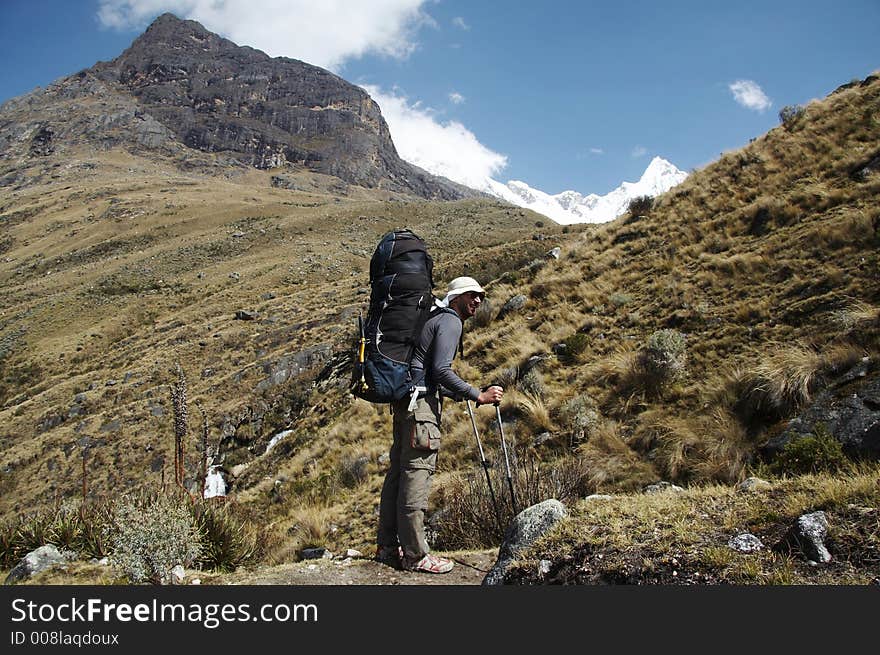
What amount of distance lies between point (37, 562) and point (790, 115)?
1934cm

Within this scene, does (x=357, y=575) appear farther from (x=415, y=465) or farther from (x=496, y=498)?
(x=496, y=498)

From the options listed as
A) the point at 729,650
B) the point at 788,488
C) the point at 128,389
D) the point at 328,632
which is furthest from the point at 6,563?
the point at 128,389

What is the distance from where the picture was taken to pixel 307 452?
11375 mm

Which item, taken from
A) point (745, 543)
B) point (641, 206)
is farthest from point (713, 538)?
point (641, 206)

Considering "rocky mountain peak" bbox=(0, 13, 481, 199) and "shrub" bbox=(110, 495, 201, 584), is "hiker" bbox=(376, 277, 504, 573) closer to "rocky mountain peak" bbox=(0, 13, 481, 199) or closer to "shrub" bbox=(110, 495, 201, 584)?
"shrub" bbox=(110, 495, 201, 584)

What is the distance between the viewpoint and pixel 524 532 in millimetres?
3473

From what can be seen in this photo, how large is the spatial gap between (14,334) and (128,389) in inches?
1007

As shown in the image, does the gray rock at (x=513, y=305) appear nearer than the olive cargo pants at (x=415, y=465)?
No

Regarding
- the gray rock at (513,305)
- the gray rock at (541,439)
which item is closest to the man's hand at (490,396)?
the gray rock at (541,439)

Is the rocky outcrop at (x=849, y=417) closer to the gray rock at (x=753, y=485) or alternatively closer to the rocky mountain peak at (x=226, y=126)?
the gray rock at (x=753, y=485)

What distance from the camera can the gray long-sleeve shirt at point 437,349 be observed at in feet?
13.0

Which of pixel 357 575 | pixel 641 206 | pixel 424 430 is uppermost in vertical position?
pixel 641 206

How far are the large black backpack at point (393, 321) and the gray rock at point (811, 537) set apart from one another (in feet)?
8.35

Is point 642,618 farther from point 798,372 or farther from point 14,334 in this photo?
point 14,334
